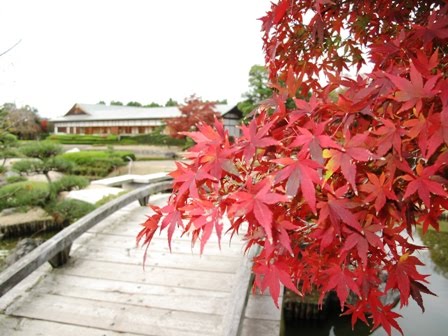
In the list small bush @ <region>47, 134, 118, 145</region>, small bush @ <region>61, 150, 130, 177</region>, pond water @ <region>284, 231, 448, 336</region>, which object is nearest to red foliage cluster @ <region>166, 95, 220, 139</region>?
small bush @ <region>61, 150, 130, 177</region>

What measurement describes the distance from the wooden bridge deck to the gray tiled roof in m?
29.3

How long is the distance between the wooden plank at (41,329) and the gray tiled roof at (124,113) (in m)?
30.3

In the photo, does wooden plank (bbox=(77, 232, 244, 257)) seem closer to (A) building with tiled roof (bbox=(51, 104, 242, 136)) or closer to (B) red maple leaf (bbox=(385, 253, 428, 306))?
(B) red maple leaf (bbox=(385, 253, 428, 306))

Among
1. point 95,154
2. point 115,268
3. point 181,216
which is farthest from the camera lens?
point 95,154

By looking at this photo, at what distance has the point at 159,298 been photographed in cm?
271

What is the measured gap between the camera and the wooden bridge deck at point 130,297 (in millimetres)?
2357

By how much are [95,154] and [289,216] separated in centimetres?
2093

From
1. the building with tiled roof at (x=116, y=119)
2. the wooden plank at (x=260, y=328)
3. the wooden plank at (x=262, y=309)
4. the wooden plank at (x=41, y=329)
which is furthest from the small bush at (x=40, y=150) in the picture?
the building with tiled roof at (x=116, y=119)

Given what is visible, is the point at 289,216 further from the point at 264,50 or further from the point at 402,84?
the point at 264,50

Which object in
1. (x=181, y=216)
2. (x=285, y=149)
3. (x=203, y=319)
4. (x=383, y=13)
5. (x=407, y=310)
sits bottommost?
(x=407, y=310)

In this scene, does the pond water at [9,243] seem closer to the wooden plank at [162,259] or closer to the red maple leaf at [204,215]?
the wooden plank at [162,259]

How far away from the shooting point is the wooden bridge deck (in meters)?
2.36

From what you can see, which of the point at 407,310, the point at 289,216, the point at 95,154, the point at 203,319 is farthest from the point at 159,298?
the point at 95,154

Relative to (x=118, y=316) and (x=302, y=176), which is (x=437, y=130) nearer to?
(x=302, y=176)
